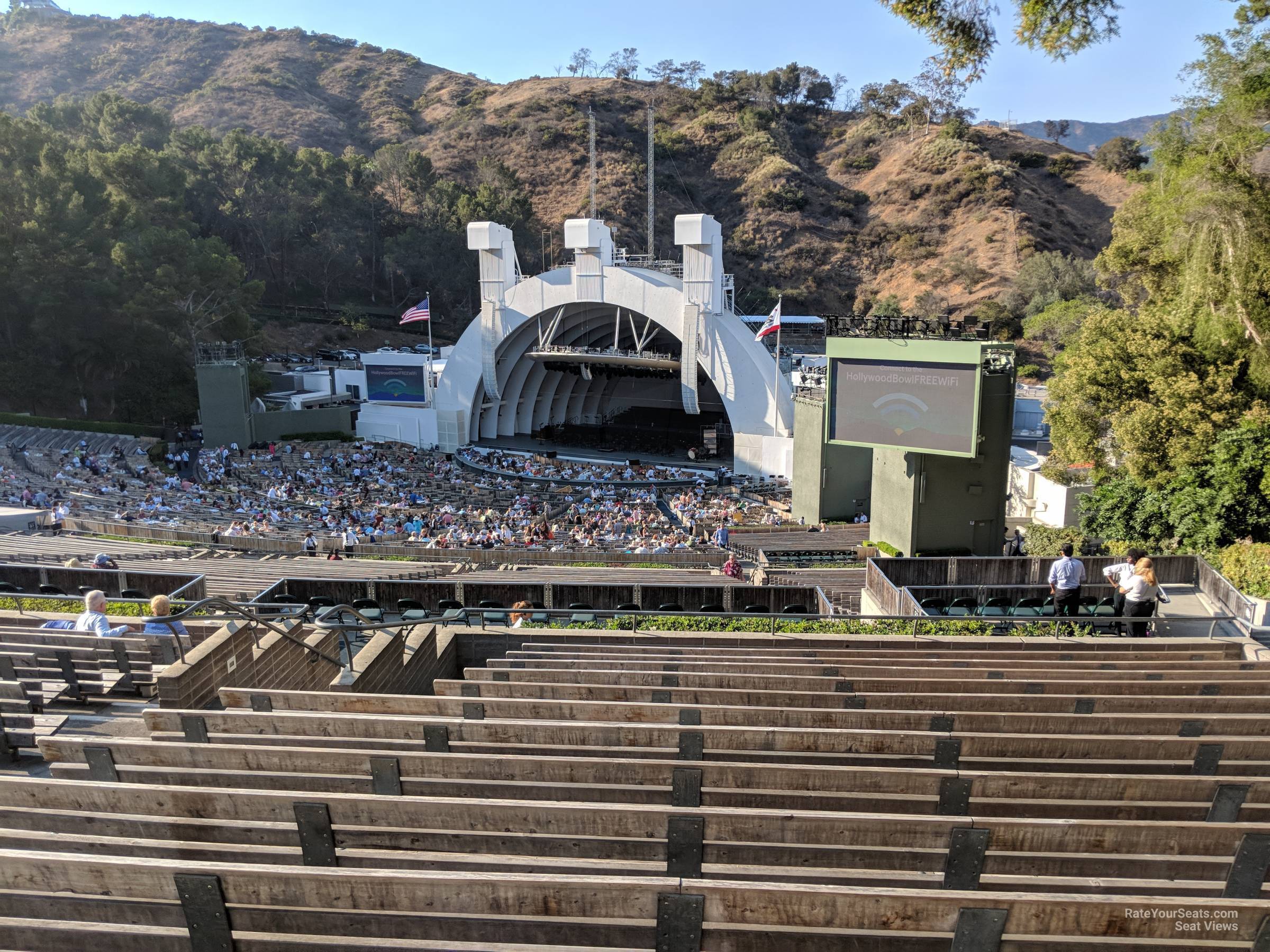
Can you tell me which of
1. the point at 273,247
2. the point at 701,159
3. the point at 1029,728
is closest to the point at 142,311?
the point at 273,247

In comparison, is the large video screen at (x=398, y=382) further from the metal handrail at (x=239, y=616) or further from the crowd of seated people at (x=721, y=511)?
the metal handrail at (x=239, y=616)

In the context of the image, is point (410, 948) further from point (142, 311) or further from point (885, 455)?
point (142, 311)

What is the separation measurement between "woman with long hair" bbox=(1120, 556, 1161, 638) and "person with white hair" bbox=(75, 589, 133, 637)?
36.9ft

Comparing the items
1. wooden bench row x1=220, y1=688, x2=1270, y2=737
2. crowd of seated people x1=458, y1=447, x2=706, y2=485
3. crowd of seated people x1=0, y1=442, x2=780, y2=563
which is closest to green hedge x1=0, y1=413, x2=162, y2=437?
crowd of seated people x1=0, y1=442, x2=780, y2=563

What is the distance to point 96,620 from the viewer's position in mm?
7824

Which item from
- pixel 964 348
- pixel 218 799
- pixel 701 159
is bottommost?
pixel 218 799

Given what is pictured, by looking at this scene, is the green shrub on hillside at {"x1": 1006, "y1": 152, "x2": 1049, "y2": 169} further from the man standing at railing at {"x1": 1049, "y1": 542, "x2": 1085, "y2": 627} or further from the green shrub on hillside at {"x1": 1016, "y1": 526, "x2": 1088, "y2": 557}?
the man standing at railing at {"x1": 1049, "y1": 542, "x2": 1085, "y2": 627}

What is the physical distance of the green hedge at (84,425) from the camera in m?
37.3

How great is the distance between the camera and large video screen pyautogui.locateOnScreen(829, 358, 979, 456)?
17.0 meters

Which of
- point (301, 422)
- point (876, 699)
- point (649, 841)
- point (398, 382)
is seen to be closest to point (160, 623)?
point (649, 841)

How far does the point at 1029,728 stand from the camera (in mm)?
5840

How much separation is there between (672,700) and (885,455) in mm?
14681

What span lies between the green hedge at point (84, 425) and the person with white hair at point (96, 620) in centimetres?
3509

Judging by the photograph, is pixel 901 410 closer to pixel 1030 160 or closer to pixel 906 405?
pixel 906 405
